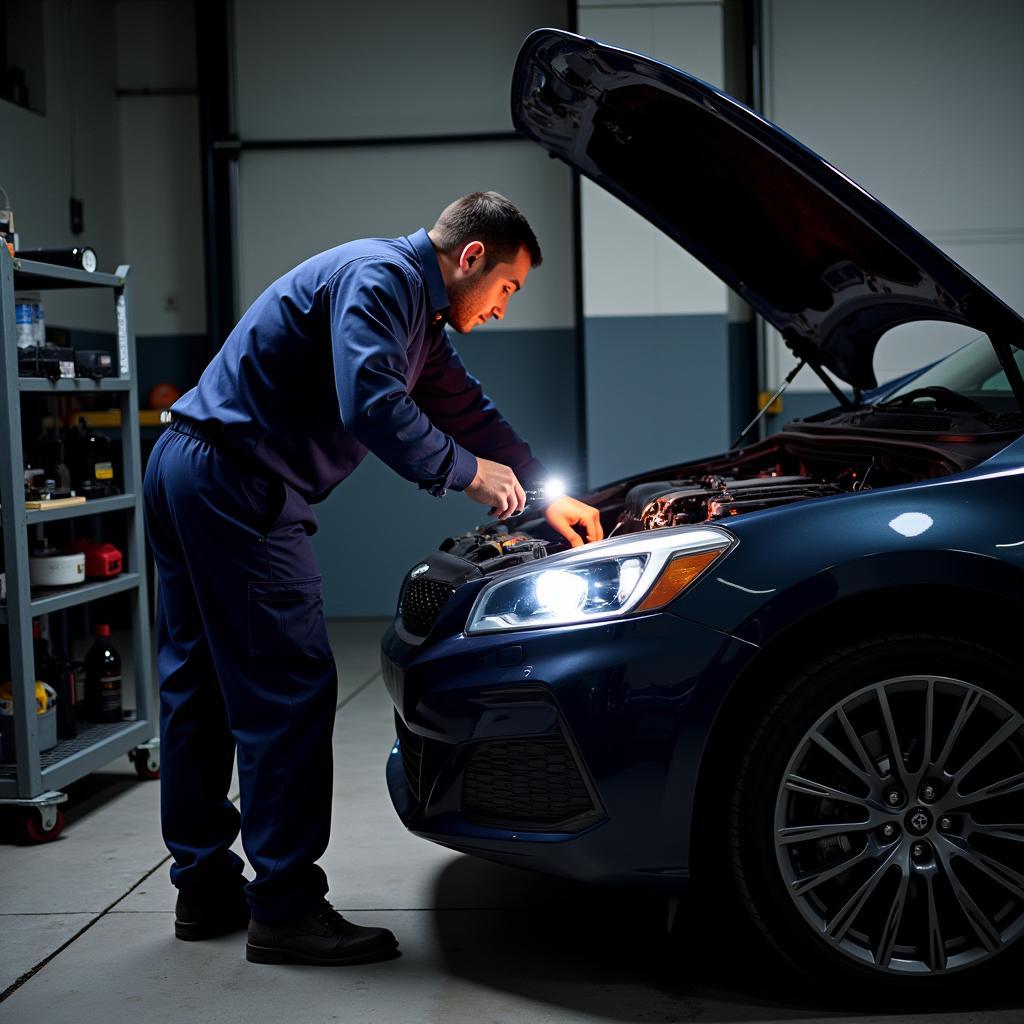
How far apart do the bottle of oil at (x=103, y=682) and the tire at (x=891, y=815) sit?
2430 mm

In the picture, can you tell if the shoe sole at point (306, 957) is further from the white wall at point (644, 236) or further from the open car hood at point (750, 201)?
the white wall at point (644, 236)

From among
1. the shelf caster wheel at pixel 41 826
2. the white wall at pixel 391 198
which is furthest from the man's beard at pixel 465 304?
the white wall at pixel 391 198

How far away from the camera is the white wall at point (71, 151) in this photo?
617cm

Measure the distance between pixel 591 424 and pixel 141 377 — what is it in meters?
2.92

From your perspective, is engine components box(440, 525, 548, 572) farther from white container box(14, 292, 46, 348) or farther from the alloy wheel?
white container box(14, 292, 46, 348)

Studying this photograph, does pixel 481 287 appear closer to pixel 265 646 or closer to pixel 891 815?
pixel 265 646

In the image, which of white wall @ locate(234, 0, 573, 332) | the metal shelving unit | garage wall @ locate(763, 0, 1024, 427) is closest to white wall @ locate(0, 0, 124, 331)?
white wall @ locate(234, 0, 573, 332)

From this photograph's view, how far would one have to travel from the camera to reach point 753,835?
6.30 ft

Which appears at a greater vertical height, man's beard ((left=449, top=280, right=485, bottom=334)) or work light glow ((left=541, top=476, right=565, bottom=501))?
man's beard ((left=449, top=280, right=485, bottom=334))

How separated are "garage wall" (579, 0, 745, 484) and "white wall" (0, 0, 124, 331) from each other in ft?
9.71

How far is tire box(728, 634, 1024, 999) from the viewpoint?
1.92 metres

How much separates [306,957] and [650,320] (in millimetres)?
4845

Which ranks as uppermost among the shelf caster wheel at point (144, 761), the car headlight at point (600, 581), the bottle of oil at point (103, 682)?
the car headlight at point (600, 581)

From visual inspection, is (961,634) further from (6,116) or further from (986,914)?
(6,116)
